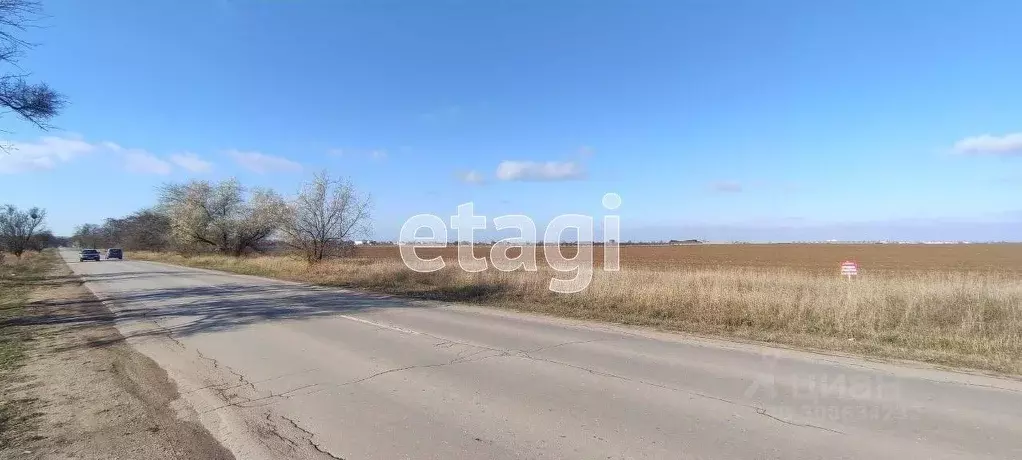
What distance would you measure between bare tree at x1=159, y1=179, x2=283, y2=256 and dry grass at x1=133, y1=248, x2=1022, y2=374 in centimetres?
3657

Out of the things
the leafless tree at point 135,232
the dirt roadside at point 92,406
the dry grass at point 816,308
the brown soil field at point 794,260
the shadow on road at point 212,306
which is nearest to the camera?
the dirt roadside at point 92,406

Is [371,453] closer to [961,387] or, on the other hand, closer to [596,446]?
[596,446]

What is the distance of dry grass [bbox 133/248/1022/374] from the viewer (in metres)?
8.12

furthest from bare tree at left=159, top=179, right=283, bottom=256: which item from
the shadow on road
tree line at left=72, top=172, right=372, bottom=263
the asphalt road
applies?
the asphalt road

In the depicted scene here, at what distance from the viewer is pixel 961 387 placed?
18.7 ft

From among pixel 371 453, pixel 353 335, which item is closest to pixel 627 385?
pixel 371 453

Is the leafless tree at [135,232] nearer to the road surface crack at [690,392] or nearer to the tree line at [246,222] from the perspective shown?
the tree line at [246,222]

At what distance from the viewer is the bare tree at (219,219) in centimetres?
4741

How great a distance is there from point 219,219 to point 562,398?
51595 millimetres

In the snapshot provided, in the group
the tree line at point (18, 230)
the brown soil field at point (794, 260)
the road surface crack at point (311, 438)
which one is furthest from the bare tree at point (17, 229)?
the road surface crack at point (311, 438)

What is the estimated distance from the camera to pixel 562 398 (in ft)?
17.6

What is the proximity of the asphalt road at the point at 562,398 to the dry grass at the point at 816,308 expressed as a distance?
4.92 ft

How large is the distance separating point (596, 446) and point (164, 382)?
216 inches

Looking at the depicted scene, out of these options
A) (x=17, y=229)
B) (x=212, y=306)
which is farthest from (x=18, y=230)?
(x=212, y=306)
